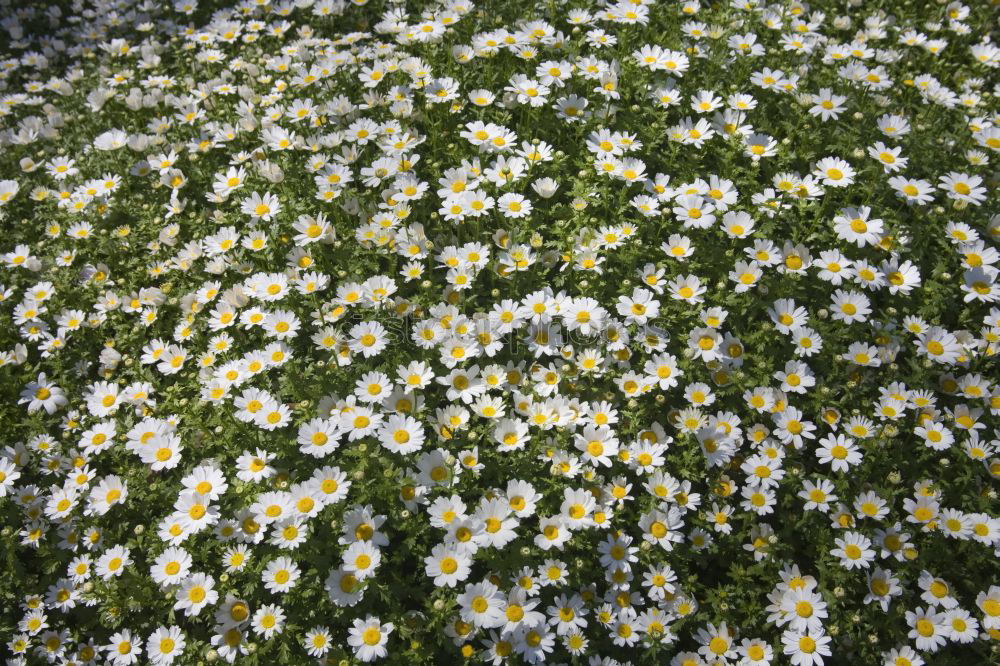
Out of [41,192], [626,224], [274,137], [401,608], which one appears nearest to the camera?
[401,608]

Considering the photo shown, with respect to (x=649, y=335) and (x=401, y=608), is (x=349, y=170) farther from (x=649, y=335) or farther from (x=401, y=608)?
(x=401, y=608)

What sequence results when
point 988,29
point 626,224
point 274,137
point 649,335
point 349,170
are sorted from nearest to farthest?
point 649,335 < point 626,224 < point 349,170 < point 274,137 < point 988,29

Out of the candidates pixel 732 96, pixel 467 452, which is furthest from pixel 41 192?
pixel 732 96

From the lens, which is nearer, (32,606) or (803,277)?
(32,606)

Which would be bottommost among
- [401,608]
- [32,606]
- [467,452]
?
[32,606]

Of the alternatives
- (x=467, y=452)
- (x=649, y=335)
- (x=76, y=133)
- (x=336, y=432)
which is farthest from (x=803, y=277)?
(x=76, y=133)

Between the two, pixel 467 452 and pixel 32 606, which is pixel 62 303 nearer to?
pixel 32 606

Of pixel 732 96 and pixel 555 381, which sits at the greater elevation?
pixel 732 96
